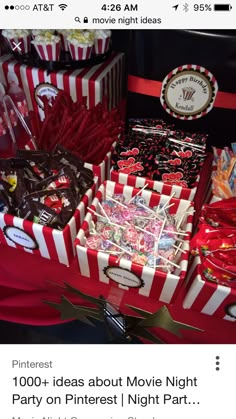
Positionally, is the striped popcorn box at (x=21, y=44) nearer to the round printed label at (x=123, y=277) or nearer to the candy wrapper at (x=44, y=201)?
the candy wrapper at (x=44, y=201)

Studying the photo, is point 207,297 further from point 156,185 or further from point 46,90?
point 46,90

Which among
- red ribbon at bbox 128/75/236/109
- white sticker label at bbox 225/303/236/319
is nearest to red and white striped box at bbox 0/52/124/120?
red ribbon at bbox 128/75/236/109

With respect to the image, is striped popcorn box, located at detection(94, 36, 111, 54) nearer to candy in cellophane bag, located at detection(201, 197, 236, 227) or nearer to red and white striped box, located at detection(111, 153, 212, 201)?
red and white striped box, located at detection(111, 153, 212, 201)

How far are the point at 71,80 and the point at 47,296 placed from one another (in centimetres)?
116

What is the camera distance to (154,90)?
161cm

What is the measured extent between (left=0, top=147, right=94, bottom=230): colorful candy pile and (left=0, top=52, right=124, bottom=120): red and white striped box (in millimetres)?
560

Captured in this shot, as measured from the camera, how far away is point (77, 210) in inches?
50.1

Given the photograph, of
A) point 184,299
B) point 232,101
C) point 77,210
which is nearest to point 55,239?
point 77,210

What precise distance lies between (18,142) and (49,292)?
89 cm

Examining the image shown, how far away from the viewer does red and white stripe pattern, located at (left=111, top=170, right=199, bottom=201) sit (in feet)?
4.53

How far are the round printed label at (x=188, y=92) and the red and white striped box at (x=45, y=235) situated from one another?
593 millimetres

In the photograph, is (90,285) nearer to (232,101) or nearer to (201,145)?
(201,145)
